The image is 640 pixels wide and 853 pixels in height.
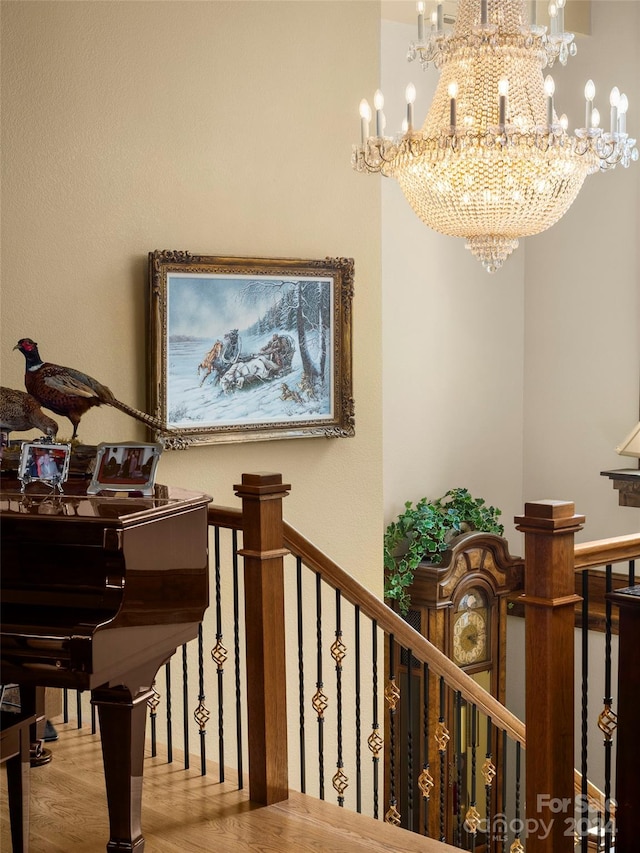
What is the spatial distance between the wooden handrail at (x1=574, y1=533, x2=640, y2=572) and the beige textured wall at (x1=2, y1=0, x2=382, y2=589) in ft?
8.12

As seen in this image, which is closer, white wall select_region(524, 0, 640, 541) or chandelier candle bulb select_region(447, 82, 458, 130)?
chandelier candle bulb select_region(447, 82, 458, 130)

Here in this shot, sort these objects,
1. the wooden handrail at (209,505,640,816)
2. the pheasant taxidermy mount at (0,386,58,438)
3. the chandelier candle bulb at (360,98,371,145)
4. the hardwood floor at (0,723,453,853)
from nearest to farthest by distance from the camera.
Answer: the pheasant taxidermy mount at (0,386,58,438) < the hardwood floor at (0,723,453,853) < the wooden handrail at (209,505,640,816) < the chandelier candle bulb at (360,98,371,145)

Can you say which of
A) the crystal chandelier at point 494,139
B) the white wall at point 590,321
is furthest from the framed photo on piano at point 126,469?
the white wall at point 590,321

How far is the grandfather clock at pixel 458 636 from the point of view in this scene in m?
6.67

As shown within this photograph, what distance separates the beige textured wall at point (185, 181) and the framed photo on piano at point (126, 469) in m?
1.59

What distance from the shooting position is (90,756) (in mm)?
4129

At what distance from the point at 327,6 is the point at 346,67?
1.02 ft

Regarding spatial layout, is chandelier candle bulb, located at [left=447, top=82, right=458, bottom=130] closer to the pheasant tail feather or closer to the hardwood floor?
the pheasant tail feather

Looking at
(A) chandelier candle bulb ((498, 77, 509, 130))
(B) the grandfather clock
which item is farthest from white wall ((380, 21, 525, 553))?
(A) chandelier candle bulb ((498, 77, 509, 130))

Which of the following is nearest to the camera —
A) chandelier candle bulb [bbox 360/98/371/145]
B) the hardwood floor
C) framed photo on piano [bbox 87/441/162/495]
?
framed photo on piano [bbox 87/441/162/495]

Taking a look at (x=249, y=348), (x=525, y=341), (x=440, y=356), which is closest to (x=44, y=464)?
(x=249, y=348)

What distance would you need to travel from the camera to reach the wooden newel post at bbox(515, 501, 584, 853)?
9.45ft

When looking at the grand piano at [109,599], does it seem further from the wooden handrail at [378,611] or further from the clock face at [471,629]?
the clock face at [471,629]

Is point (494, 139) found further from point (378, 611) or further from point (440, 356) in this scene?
point (440, 356)
